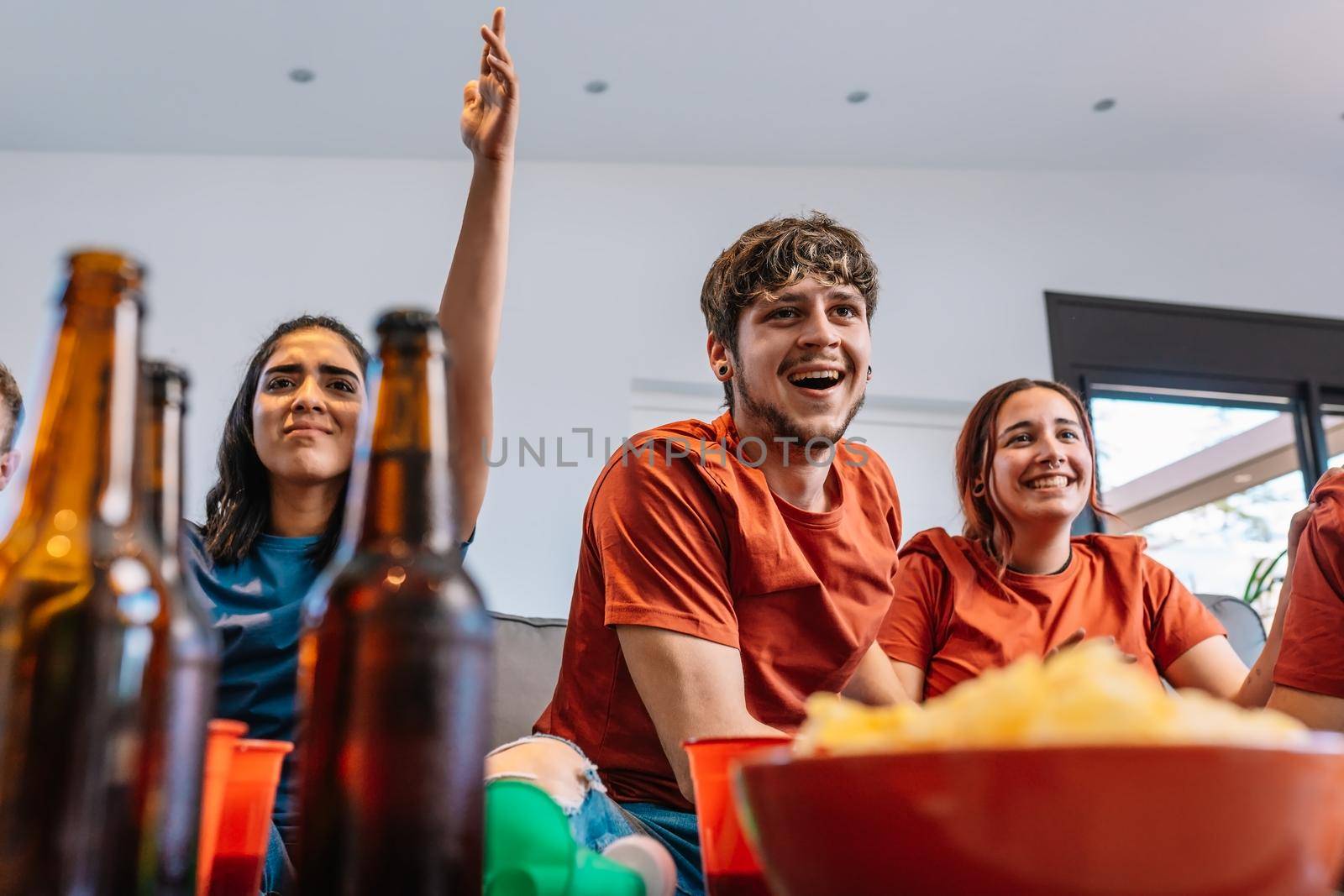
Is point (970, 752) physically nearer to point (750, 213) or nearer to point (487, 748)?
point (487, 748)

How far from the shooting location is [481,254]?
1281 millimetres

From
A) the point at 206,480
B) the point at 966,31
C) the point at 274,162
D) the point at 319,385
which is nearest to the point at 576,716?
the point at 319,385

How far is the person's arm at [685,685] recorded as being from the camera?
1.13 m

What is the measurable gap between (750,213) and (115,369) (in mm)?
4014

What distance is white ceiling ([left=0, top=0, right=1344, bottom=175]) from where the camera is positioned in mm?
3178

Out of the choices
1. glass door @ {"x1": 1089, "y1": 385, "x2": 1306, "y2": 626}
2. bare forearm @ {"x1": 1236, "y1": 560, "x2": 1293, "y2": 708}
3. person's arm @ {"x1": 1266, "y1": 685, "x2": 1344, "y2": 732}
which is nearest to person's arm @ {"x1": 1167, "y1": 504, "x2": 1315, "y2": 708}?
bare forearm @ {"x1": 1236, "y1": 560, "x2": 1293, "y2": 708}

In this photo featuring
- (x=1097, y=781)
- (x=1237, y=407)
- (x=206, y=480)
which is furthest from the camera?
(x=1237, y=407)

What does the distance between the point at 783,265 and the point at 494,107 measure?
60 cm

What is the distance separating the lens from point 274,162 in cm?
387

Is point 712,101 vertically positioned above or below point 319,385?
above

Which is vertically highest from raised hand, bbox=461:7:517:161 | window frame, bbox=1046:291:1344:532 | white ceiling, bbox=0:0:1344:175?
white ceiling, bbox=0:0:1344:175

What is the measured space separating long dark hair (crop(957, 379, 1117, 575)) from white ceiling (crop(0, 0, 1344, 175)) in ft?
4.91

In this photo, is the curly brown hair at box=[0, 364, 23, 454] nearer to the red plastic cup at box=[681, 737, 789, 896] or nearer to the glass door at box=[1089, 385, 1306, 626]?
the red plastic cup at box=[681, 737, 789, 896]

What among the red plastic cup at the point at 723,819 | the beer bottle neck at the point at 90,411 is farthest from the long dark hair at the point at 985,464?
the beer bottle neck at the point at 90,411
